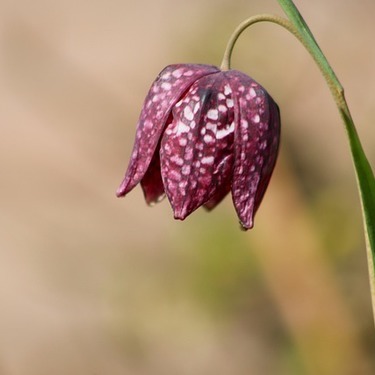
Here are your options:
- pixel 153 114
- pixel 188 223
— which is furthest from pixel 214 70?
pixel 188 223

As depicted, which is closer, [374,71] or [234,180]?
[234,180]

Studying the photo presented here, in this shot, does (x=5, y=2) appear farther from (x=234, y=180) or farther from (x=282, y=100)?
(x=234, y=180)

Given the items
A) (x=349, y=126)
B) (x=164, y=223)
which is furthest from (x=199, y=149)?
(x=164, y=223)

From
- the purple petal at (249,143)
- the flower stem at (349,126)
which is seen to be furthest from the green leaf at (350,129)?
the purple petal at (249,143)

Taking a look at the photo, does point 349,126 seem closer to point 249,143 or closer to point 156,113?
point 249,143

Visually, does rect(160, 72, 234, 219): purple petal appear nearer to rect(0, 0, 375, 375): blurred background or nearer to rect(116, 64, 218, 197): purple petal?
rect(116, 64, 218, 197): purple petal

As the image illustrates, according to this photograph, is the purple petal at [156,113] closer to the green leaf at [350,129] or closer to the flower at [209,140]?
the flower at [209,140]

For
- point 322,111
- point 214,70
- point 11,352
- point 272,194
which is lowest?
point 11,352
